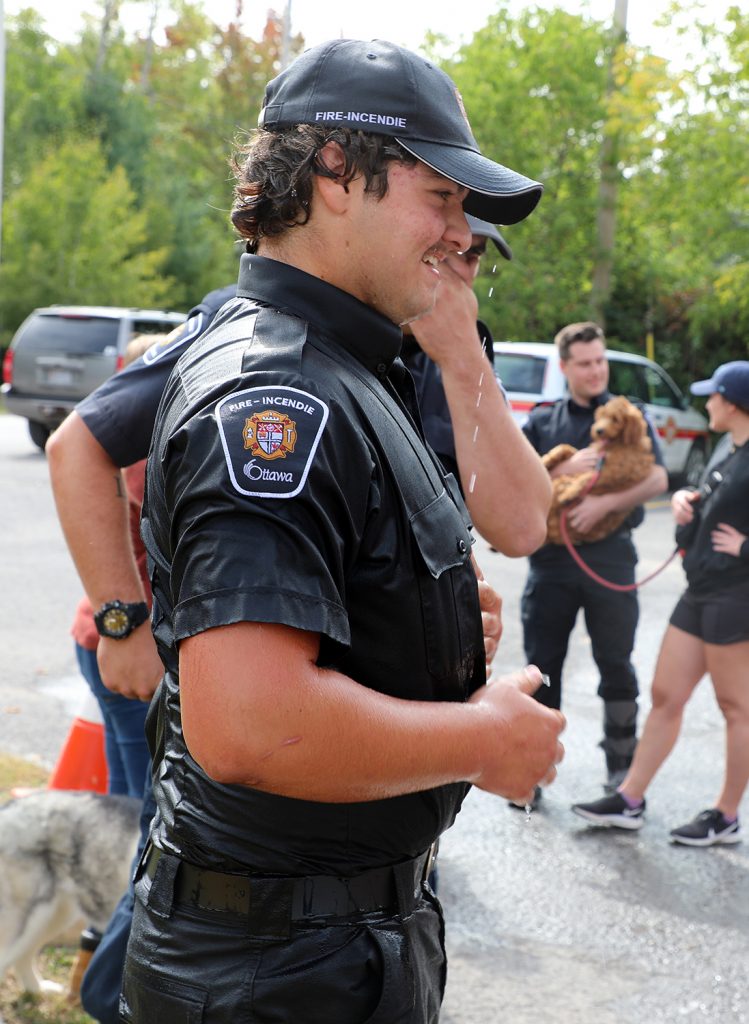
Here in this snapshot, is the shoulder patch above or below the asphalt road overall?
above

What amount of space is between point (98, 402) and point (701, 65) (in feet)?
43.4

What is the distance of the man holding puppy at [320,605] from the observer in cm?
137

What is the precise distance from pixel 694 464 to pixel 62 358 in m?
8.75

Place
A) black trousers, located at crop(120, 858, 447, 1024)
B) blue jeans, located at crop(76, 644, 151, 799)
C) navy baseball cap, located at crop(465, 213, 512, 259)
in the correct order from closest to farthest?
black trousers, located at crop(120, 858, 447, 1024)
navy baseball cap, located at crop(465, 213, 512, 259)
blue jeans, located at crop(76, 644, 151, 799)

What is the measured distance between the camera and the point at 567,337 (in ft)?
18.9

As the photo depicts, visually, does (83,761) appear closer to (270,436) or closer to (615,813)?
(615,813)

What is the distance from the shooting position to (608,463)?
535cm

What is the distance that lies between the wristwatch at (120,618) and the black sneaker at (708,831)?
3.02 meters

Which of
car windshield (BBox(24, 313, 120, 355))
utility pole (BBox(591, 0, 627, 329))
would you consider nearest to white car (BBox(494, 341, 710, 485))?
car windshield (BBox(24, 313, 120, 355))

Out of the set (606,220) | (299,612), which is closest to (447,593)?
(299,612)

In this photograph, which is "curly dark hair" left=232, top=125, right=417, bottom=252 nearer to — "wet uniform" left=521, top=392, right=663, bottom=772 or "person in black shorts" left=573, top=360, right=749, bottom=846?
"person in black shorts" left=573, top=360, right=749, bottom=846

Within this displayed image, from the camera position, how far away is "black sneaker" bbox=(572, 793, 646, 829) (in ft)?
16.3

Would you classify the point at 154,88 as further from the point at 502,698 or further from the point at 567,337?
the point at 502,698

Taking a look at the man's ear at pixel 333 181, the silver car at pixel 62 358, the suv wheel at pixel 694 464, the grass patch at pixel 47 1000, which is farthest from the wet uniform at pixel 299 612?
the suv wheel at pixel 694 464
